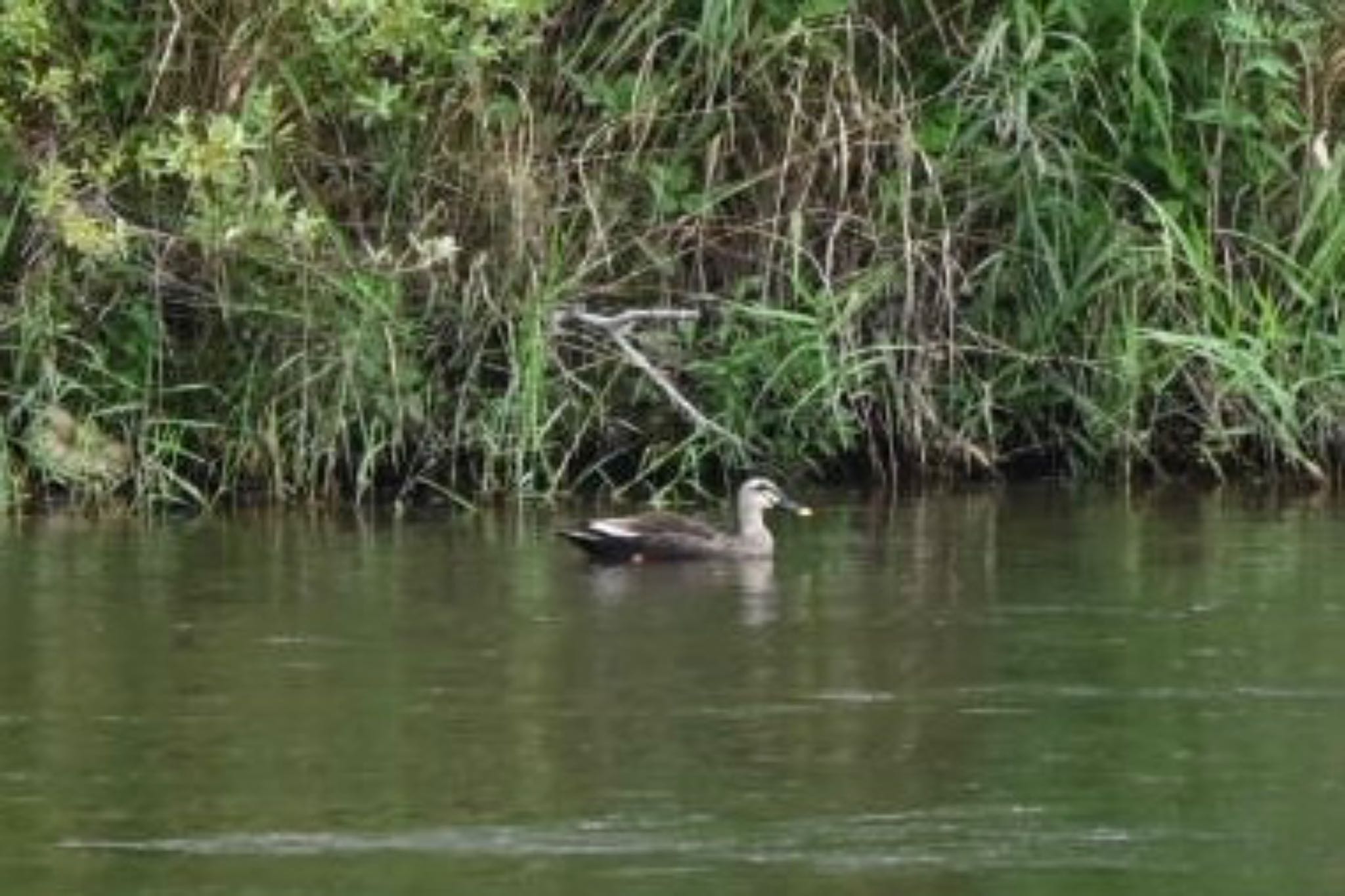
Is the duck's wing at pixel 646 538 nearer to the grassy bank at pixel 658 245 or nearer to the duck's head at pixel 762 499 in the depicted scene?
the duck's head at pixel 762 499

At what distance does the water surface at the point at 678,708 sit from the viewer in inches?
402

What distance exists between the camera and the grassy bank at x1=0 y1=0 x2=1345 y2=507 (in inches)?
715

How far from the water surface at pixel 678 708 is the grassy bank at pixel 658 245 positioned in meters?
0.77

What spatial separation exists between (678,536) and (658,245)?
8.13ft

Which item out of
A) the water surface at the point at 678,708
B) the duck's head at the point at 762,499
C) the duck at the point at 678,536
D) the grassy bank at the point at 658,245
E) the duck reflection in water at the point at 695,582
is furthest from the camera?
the grassy bank at the point at 658,245

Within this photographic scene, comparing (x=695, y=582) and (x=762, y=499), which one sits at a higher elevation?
(x=762, y=499)

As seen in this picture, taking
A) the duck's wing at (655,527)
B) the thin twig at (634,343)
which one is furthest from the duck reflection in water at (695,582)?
the thin twig at (634,343)

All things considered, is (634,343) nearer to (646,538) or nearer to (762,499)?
(762,499)

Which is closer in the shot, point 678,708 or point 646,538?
point 678,708

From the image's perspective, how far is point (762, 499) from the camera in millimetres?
17125

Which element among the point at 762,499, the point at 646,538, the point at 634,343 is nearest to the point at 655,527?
the point at 646,538

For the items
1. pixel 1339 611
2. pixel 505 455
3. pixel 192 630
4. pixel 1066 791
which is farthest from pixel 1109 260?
pixel 1066 791

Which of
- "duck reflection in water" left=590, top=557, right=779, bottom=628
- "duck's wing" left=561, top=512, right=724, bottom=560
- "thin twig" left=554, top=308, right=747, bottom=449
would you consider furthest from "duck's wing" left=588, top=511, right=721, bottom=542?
"thin twig" left=554, top=308, right=747, bottom=449

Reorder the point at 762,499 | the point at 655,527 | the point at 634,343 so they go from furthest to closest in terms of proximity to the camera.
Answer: the point at 634,343, the point at 762,499, the point at 655,527
